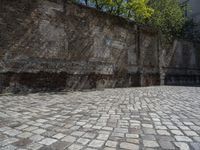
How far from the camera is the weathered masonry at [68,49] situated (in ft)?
25.6

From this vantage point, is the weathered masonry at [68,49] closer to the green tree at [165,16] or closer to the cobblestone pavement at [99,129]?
the cobblestone pavement at [99,129]

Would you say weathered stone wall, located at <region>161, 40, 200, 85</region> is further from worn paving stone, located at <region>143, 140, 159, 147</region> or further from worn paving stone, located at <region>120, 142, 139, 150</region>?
worn paving stone, located at <region>120, 142, 139, 150</region>

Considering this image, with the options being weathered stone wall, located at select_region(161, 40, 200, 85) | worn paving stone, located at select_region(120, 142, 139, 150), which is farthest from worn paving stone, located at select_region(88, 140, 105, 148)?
weathered stone wall, located at select_region(161, 40, 200, 85)

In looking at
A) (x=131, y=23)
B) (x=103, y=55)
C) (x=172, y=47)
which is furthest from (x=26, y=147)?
(x=172, y=47)

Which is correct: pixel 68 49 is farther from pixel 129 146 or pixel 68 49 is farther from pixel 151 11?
pixel 151 11

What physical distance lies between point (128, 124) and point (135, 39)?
1017 cm

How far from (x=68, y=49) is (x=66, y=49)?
117 millimetres

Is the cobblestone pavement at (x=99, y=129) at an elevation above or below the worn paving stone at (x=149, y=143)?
above

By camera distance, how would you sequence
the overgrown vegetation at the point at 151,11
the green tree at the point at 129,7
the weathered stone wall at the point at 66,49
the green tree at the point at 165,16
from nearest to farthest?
the weathered stone wall at the point at 66,49 < the green tree at the point at 129,7 < the overgrown vegetation at the point at 151,11 < the green tree at the point at 165,16

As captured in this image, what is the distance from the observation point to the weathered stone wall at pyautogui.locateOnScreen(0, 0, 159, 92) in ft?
25.6

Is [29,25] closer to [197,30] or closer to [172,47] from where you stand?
[172,47]

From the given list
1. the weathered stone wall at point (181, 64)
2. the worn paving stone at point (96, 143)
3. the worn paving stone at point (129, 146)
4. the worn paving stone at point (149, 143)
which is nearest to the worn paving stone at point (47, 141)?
the worn paving stone at point (96, 143)

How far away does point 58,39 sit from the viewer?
918 cm

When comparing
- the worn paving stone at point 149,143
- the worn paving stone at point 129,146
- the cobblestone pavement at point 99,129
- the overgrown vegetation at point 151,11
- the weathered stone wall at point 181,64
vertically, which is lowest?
the worn paving stone at point 129,146
